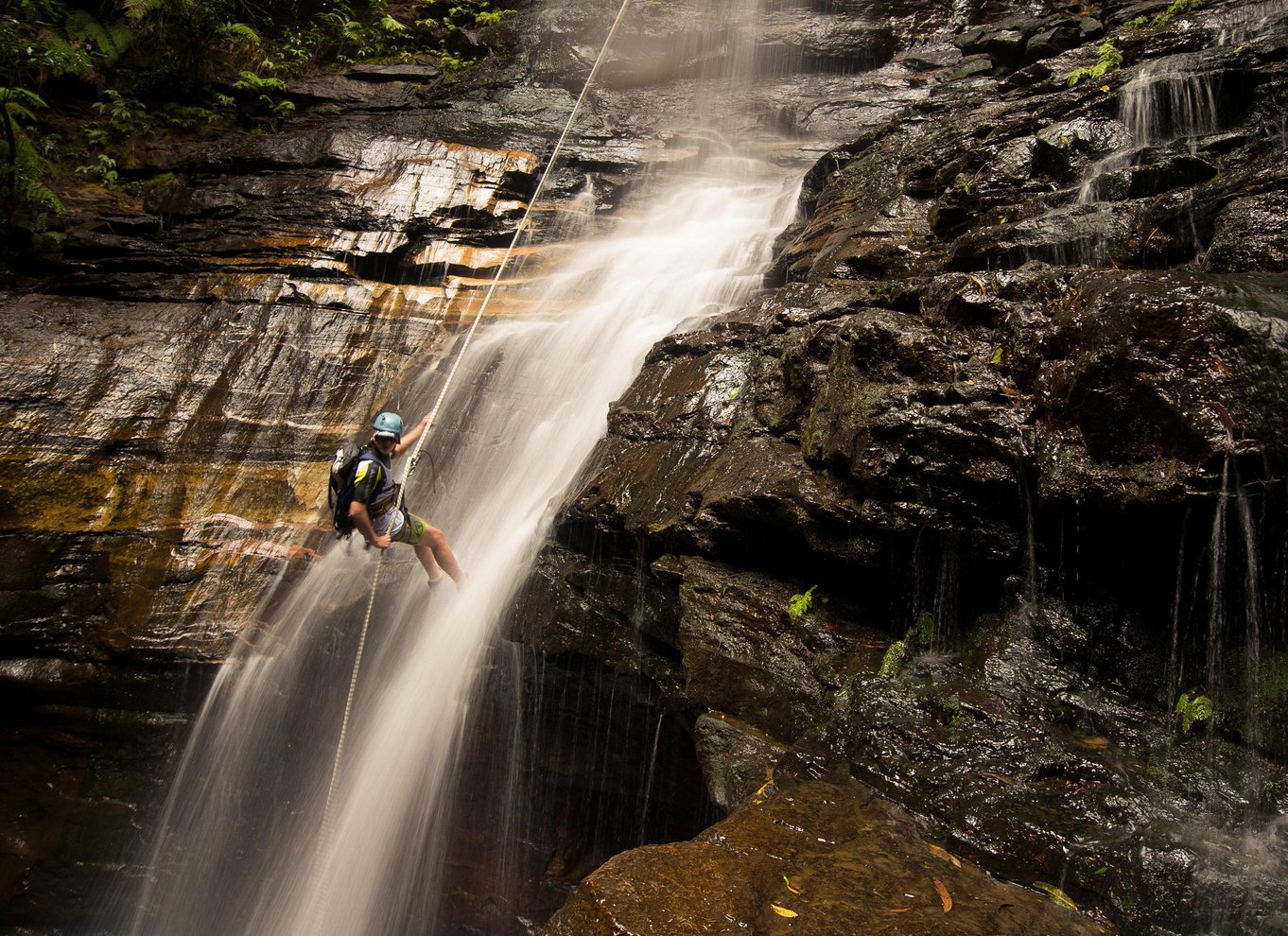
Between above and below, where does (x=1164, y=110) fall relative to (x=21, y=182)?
above

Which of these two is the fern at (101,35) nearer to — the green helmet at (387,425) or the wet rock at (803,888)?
the green helmet at (387,425)

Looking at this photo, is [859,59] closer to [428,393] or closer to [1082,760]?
[428,393]

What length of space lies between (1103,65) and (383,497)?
29.9 ft

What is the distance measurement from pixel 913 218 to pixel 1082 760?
576 centimetres

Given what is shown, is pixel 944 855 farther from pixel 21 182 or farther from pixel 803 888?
pixel 21 182

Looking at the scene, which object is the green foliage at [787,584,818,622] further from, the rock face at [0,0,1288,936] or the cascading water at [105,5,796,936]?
the cascading water at [105,5,796,936]

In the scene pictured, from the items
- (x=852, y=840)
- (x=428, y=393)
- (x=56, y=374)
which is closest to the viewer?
(x=852, y=840)

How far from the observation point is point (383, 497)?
6246 millimetres

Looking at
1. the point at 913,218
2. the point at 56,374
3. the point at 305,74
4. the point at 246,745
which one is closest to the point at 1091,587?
the point at 913,218

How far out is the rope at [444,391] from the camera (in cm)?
571

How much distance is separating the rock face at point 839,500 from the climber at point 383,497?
146cm

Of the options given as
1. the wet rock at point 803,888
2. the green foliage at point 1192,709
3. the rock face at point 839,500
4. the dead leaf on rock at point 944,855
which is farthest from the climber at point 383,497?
the green foliage at point 1192,709

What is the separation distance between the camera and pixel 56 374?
8984mm

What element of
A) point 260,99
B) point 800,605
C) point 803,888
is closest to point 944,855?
point 803,888
